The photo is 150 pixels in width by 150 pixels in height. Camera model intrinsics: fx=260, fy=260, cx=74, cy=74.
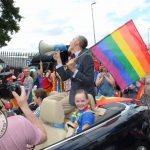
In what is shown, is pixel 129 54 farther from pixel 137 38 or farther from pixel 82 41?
pixel 82 41

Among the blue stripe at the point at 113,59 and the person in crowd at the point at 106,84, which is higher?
the blue stripe at the point at 113,59

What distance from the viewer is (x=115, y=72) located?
158 inches

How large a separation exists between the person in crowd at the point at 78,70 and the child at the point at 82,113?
0.25 metres

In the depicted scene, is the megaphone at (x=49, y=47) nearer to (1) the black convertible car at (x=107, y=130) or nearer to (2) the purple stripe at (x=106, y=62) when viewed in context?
(2) the purple stripe at (x=106, y=62)

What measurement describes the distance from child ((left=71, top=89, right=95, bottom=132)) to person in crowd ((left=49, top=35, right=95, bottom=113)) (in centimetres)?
25

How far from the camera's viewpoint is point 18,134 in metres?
1.63

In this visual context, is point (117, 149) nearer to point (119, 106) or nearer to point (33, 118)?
point (119, 106)

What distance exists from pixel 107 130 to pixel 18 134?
1.18 metres

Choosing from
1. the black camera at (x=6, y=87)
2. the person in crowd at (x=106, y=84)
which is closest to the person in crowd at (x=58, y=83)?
the person in crowd at (x=106, y=84)

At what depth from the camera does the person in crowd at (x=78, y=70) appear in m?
3.11

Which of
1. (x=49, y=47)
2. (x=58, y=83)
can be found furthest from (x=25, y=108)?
(x=58, y=83)

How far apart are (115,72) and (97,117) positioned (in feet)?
3.91

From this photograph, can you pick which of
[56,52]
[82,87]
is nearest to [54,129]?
[82,87]

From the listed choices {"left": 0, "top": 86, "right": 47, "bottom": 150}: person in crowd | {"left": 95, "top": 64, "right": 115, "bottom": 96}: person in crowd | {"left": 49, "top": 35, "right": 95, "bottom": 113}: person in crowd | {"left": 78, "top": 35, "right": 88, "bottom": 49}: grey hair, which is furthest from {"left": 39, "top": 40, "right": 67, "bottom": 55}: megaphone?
{"left": 95, "top": 64, "right": 115, "bottom": 96}: person in crowd
